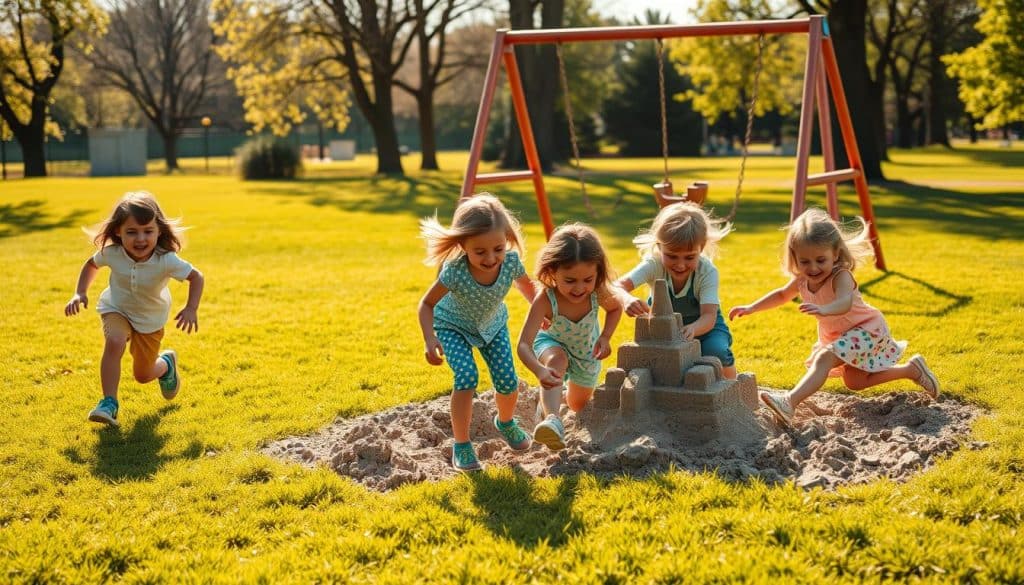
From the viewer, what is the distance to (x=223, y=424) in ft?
18.6

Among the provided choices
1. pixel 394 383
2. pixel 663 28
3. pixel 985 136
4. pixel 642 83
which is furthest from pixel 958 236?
pixel 985 136

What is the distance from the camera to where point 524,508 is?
13.8 ft

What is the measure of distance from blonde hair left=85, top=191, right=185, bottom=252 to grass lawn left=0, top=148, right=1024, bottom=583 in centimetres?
95

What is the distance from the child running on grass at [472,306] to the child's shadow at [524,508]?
296 mm

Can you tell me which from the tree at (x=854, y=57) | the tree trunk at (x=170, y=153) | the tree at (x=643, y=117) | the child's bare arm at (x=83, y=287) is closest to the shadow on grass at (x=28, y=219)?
the child's bare arm at (x=83, y=287)

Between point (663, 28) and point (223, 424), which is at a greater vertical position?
point (663, 28)

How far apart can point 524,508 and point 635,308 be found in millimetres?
1306

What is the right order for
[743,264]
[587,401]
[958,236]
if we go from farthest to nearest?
[958,236]
[743,264]
[587,401]

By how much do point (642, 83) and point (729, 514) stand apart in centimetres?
5162

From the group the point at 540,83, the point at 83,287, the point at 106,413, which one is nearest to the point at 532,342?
the point at 106,413

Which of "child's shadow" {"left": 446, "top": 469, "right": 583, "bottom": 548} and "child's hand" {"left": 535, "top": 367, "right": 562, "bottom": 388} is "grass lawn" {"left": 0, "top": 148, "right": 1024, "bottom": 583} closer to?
"child's shadow" {"left": 446, "top": 469, "right": 583, "bottom": 548}

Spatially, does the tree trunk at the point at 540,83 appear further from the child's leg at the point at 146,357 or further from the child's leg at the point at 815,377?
the child's leg at the point at 815,377

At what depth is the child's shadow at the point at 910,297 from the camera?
28.6ft

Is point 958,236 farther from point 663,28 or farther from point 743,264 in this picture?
point 663,28
